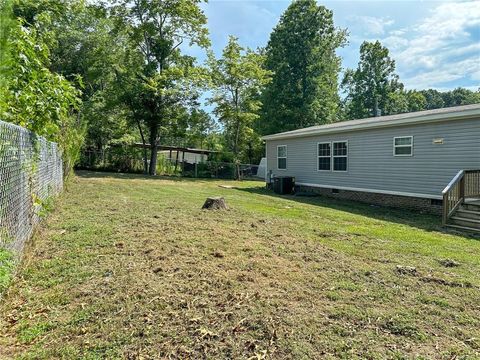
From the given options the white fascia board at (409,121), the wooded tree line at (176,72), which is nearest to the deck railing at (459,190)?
the white fascia board at (409,121)

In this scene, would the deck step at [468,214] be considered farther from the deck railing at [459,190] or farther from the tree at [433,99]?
the tree at [433,99]

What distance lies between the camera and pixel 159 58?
2286 cm

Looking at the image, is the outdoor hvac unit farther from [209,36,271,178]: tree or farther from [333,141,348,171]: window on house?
[209,36,271,178]: tree

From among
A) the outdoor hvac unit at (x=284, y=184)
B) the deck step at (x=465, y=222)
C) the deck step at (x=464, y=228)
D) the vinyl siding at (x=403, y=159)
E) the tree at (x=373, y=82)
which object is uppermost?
the tree at (x=373, y=82)

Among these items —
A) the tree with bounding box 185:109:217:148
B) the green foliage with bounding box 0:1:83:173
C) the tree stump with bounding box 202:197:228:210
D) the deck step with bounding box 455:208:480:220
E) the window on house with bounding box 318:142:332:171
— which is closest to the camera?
the green foliage with bounding box 0:1:83:173

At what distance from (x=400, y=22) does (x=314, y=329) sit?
2110 centimetres

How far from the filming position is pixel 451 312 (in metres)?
3.01

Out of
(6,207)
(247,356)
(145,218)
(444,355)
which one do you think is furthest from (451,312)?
(145,218)

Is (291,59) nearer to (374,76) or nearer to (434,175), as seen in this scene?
(374,76)

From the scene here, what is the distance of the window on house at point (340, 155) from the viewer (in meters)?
12.9

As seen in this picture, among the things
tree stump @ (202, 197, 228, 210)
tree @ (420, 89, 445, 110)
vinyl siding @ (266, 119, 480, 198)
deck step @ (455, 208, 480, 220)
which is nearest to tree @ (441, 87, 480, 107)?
tree @ (420, 89, 445, 110)

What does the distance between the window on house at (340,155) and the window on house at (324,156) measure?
0.90ft

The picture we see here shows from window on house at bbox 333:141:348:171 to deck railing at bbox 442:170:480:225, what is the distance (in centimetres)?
484

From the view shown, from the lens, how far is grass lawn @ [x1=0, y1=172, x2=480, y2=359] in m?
2.42
